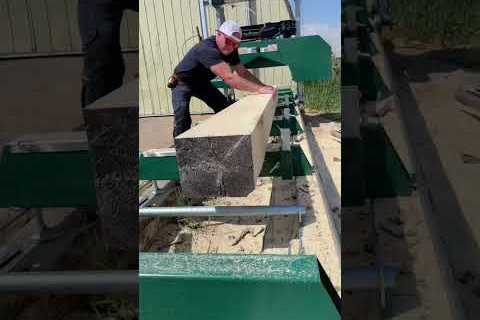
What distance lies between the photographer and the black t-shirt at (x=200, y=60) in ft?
1.98

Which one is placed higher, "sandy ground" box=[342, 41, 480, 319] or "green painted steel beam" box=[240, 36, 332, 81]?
"green painted steel beam" box=[240, 36, 332, 81]

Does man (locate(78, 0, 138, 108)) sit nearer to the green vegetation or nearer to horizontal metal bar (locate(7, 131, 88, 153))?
horizontal metal bar (locate(7, 131, 88, 153))

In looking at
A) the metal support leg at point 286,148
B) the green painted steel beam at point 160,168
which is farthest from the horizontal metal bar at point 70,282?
the metal support leg at point 286,148

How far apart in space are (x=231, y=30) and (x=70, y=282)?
0.38m

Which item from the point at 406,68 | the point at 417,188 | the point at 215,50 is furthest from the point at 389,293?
the point at 215,50

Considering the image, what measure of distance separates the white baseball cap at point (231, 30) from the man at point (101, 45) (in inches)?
5.2

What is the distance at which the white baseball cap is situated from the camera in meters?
0.58

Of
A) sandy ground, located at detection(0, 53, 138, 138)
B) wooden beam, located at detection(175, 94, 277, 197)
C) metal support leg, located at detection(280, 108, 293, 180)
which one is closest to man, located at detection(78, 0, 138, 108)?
sandy ground, located at detection(0, 53, 138, 138)

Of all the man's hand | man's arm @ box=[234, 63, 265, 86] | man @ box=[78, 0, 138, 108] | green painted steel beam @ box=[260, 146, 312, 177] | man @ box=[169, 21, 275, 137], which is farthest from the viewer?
green painted steel beam @ box=[260, 146, 312, 177]

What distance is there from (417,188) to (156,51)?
1.19 feet

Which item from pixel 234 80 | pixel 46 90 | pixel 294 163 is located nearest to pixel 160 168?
pixel 234 80

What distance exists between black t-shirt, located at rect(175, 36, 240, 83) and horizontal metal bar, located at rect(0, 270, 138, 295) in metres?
0.28

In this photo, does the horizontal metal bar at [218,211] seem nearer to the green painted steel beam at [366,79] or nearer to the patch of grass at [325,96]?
the patch of grass at [325,96]

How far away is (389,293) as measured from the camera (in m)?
0.55
